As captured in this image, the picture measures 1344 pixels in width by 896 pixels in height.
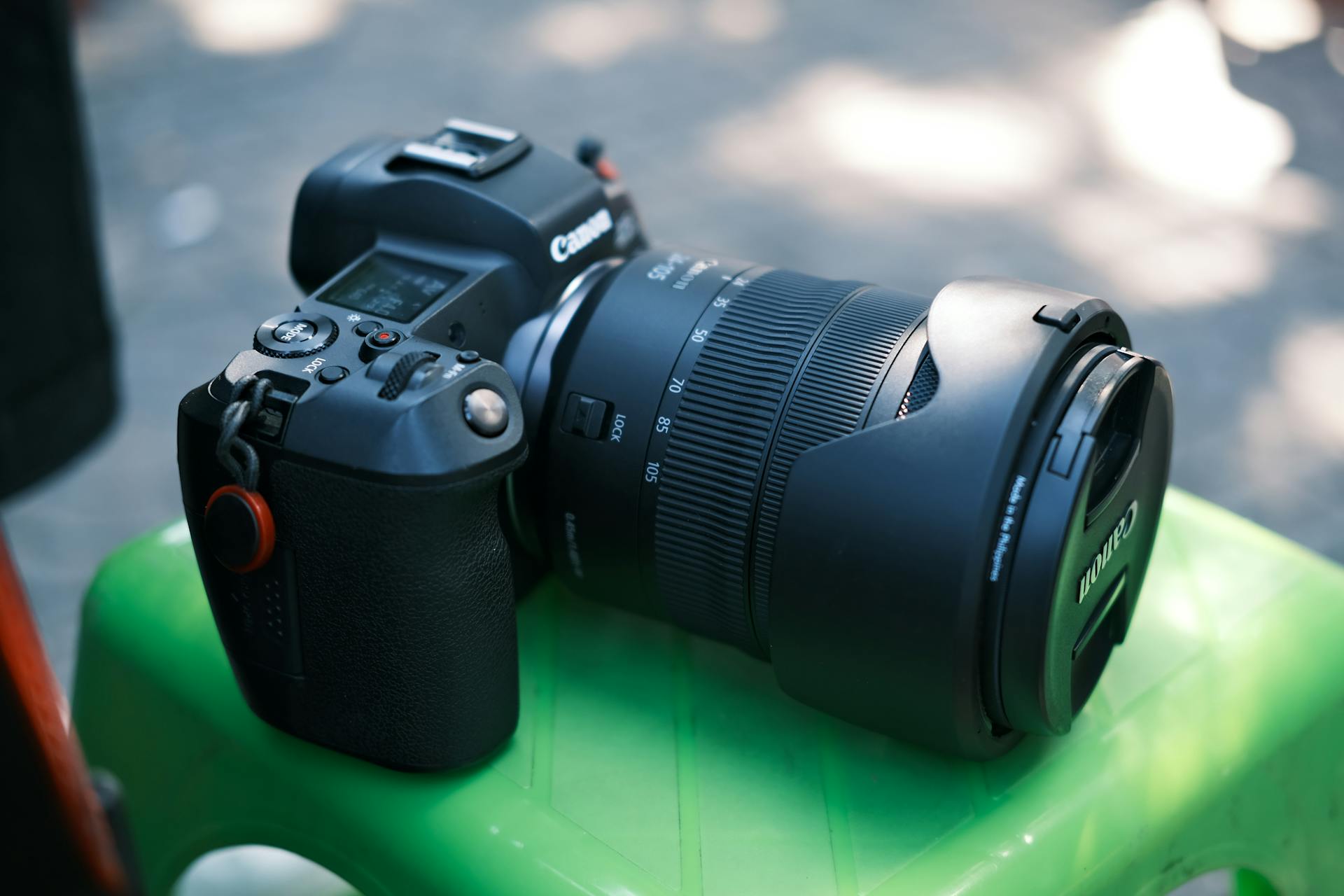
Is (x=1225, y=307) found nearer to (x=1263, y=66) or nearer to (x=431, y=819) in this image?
(x=1263, y=66)

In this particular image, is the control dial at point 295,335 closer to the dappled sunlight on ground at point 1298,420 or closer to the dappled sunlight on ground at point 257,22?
the dappled sunlight on ground at point 1298,420

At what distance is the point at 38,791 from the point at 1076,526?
19.5 inches

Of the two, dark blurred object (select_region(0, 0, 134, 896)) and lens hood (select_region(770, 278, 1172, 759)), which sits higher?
lens hood (select_region(770, 278, 1172, 759))

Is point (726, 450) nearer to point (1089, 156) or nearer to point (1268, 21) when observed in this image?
point (1089, 156)

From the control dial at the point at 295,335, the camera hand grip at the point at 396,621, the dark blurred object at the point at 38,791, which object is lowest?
the camera hand grip at the point at 396,621

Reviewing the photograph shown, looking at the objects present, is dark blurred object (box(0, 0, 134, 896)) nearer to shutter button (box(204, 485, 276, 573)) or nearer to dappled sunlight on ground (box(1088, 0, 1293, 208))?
shutter button (box(204, 485, 276, 573))

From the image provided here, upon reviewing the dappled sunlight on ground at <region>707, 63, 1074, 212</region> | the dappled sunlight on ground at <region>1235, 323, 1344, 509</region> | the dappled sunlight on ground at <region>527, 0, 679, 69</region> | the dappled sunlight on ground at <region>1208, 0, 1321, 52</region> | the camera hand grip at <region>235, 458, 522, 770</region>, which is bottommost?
Answer: the dappled sunlight on ground at <region>1235, 323, 1344, 509</region>

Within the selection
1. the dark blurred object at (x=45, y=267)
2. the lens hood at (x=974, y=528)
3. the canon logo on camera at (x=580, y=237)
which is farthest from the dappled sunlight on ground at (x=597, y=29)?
the lens hood at (x=974, y=528)

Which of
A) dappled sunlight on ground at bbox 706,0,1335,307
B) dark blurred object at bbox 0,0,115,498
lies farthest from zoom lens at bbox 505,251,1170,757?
dappled sunlight on ground at bbox 706,0,1335,307

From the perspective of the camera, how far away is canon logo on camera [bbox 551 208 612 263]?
2.72ft

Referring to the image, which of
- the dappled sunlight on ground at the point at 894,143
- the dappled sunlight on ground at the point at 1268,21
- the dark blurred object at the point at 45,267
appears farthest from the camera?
the dappled sunlight on ground at the point at 1268,21

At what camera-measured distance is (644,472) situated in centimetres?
77

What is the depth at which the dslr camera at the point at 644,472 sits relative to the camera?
2.18ft

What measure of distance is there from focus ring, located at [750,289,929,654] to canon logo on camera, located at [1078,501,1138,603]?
0.15 metres
